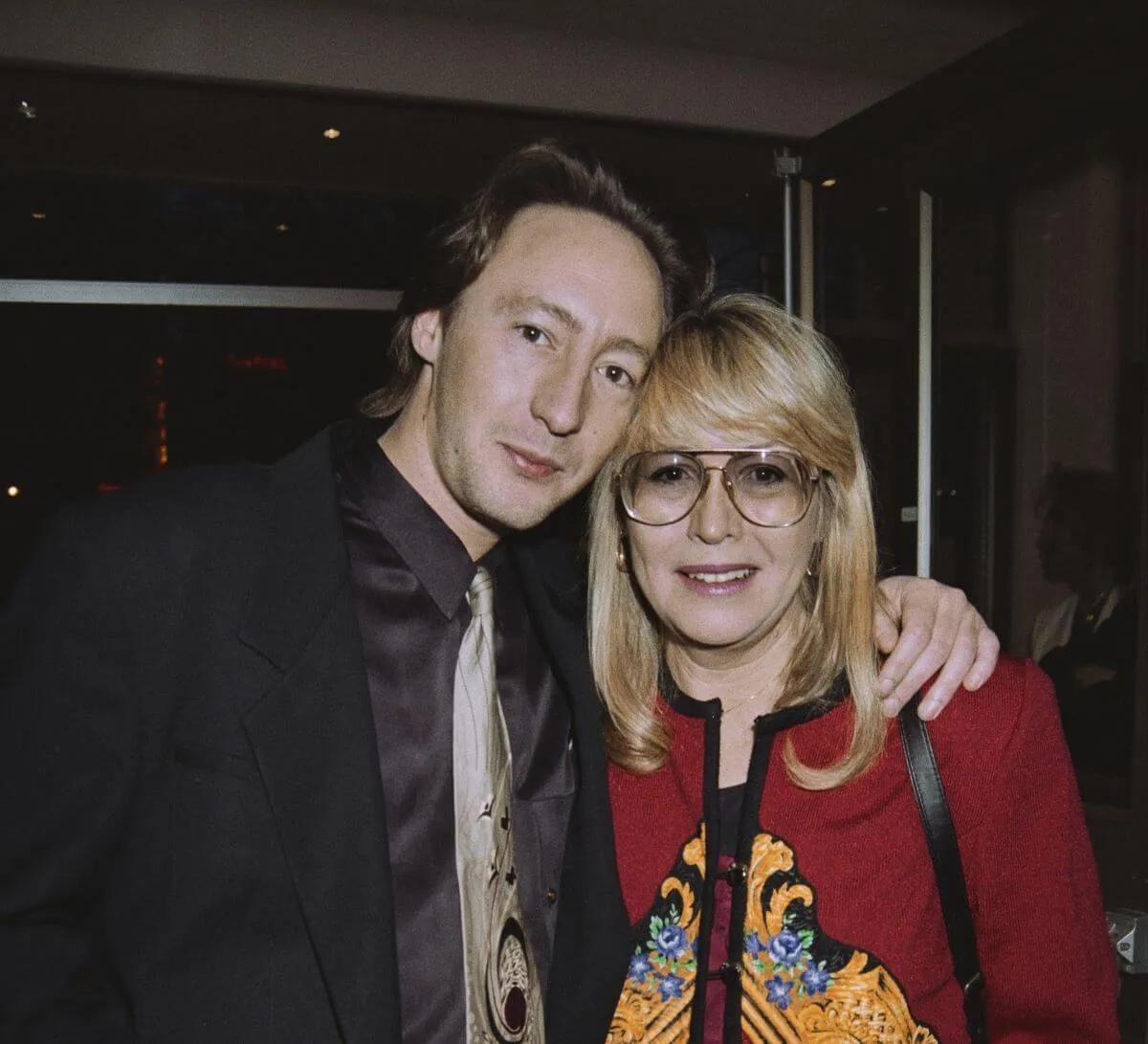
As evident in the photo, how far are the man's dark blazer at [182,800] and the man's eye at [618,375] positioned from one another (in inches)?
29.1

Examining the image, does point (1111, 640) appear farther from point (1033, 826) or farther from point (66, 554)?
point (66, 554)

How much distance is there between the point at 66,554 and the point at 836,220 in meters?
5.00

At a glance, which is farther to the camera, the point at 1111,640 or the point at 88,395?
the point at 88,395

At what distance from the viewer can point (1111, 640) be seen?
3.06 m

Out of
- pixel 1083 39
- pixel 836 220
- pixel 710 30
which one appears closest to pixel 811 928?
pixel 1083 39

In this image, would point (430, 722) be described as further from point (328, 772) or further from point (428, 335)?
point (428, 335)

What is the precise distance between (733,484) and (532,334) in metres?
0.47

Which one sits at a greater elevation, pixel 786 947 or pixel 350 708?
pixel 350 708

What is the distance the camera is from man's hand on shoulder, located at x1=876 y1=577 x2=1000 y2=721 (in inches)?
63.8

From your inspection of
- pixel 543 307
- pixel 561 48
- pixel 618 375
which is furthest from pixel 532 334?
pixel 561 48

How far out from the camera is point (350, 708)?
1386mm

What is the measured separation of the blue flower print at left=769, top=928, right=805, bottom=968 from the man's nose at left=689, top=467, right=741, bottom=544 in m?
0.66

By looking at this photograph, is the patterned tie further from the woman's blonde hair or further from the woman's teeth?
the woman's teeth

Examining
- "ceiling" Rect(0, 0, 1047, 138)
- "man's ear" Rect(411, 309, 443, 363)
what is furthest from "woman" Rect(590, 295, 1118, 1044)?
"ceiling" Rect(0, 0, 1047, 138)
